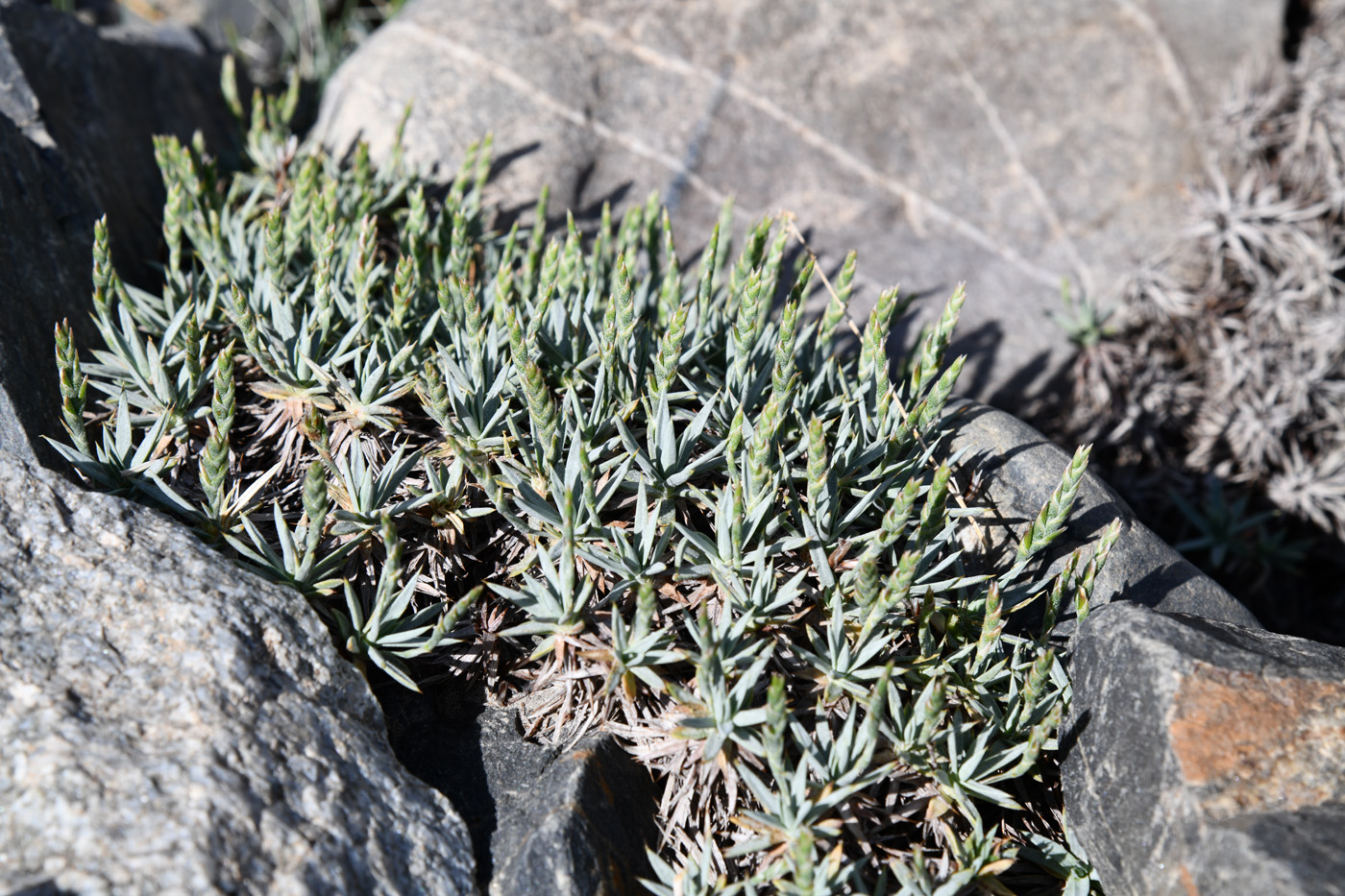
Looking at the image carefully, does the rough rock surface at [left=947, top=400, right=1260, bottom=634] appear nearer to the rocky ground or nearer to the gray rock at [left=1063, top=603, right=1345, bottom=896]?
the rocky ground

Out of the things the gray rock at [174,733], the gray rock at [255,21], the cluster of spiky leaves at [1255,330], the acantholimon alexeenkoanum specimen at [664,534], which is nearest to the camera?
the gray rock at [174,733]

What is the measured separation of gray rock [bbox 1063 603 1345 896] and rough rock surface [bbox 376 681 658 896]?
126cm

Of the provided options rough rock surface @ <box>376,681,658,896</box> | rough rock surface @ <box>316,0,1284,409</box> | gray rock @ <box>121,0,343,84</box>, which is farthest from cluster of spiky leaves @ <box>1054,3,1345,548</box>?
gray rock @ <box>121,0,343,84</box>

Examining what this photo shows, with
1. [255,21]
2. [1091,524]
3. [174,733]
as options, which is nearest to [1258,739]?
[1091,524]

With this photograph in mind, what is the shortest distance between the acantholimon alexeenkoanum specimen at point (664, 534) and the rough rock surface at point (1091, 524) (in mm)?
114

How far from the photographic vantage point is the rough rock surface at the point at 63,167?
3027 mm

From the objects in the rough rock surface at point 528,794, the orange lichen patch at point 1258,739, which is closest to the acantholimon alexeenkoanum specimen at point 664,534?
the rough rock surface at point 528,794

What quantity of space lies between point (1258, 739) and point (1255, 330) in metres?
2.97

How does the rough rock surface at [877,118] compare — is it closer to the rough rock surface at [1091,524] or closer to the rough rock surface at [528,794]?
the rough rock surface at [1091,524]

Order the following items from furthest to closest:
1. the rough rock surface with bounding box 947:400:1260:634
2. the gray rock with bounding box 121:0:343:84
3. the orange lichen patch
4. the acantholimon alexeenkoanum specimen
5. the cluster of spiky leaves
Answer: the gray rock with bounding box 121:0:343:84 → the cluster of spiky leaves → the rough rock surface with bounding box 947:400:1260:634 → the acantholimon alexeenkoanum specimen → the orange lichen patch

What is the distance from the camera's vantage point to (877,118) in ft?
15.9

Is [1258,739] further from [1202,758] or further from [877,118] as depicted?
[877,118]

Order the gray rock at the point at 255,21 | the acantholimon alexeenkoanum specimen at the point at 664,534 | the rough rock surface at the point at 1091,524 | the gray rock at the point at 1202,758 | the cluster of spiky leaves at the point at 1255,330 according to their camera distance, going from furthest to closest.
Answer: the gray rock at the point at 255,21
the cluster of spiky leaves at the point at 1255,330
the rough rock surface at the point at 1091,524
the acantholimon alexeenkoanum specimen at the point at 664,534
the gray rock at the point at 1202,758

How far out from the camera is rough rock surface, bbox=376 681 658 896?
7.54ft
